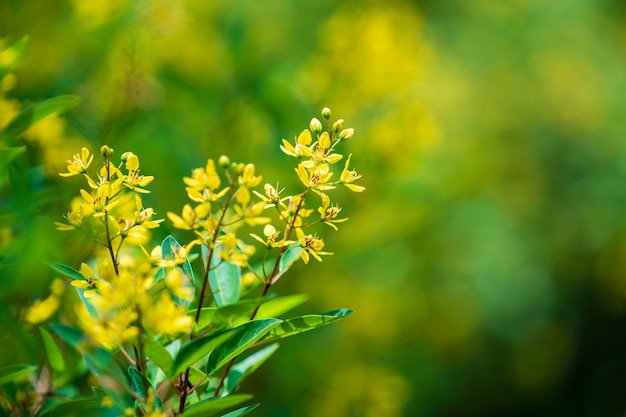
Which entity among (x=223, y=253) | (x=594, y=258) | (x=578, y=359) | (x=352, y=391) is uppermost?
(x=223, y=253)

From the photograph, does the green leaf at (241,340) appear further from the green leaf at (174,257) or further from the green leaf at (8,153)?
the green leaf at (8,153)

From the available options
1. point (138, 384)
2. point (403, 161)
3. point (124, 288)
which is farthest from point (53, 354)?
point (403, 161)

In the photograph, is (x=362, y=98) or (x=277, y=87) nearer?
(x=277, y=87)

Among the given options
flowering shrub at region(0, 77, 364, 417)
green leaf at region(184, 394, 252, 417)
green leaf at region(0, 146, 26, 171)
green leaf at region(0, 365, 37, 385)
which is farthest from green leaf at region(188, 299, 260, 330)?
green leaf at region(0, 146, 26, 171)

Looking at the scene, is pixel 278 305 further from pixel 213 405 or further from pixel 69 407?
pixel 69 407

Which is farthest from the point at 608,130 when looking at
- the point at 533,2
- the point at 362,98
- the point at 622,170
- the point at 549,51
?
the point at 362,98

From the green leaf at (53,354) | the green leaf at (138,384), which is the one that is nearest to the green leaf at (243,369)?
the green leaf at (138,384)

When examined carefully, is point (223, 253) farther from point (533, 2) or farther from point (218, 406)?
point (533, 2)
